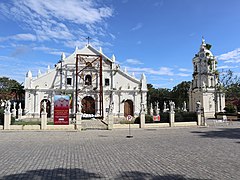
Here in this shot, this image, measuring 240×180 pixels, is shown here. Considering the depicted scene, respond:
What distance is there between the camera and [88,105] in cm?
3900

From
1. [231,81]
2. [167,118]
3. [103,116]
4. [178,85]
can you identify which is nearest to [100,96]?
[103,116]

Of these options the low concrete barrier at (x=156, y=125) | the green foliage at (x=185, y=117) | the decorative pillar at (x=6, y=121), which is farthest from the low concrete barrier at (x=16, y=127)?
the green foliage at (x=185, y=117)

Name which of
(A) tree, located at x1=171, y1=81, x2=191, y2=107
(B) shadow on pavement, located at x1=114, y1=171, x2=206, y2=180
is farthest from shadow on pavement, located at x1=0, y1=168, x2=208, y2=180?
(A) tree, located at x1=171, y1=81, x2=191, y2=107

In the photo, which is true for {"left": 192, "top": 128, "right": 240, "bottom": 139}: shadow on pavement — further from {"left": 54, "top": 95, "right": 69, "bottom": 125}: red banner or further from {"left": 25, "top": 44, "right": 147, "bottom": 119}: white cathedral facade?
{"left": 25, "top": 44, "right": 147, "bottom": 119}: white cathedral facade

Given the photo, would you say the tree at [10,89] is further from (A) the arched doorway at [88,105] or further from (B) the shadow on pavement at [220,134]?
(B) the shadow on pavement at [220,134]

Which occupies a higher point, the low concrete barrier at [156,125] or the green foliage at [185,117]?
the green foliage at [185,117]

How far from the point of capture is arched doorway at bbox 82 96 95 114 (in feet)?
127

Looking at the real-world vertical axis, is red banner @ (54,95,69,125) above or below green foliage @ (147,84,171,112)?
below

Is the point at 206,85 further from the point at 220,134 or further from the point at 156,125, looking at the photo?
the point at 220,134

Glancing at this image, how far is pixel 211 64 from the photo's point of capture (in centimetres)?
4844

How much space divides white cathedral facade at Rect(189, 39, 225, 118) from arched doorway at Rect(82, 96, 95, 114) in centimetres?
2153

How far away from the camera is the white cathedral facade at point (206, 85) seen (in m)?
45.8

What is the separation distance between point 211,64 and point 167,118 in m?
27.7

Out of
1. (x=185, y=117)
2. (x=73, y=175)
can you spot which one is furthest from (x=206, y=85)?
(x=73, y=175)
